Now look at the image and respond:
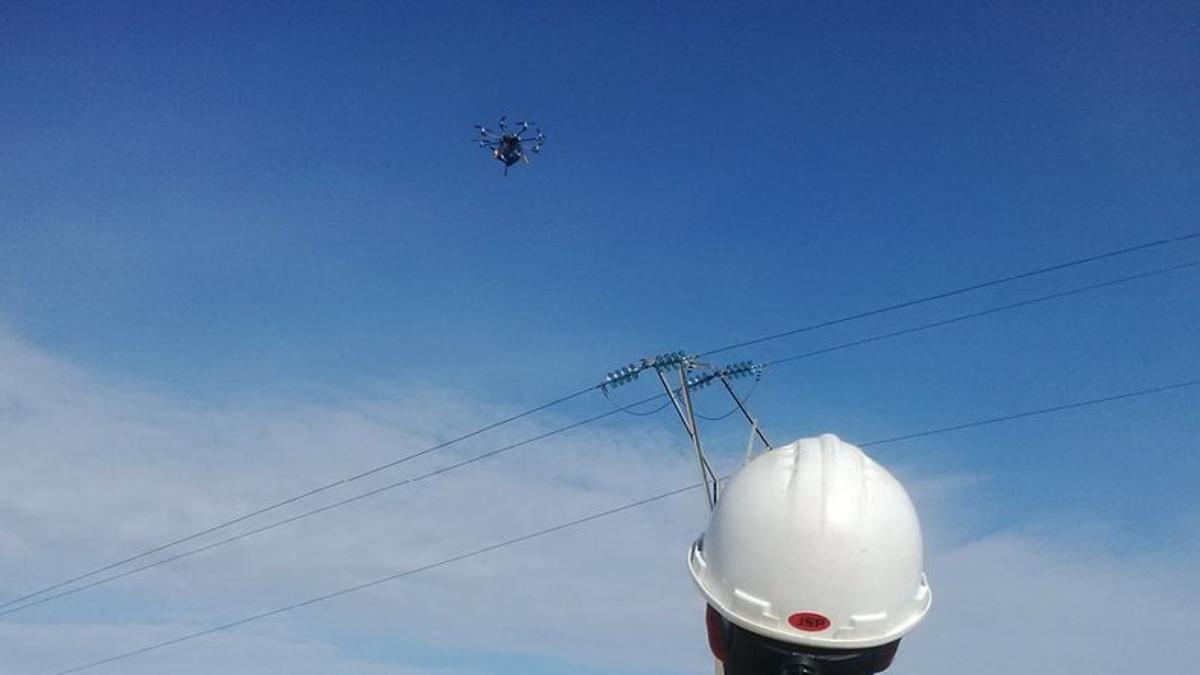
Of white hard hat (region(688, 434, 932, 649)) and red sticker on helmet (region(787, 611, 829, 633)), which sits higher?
white hard hat (region(688, 434, 932, 649))

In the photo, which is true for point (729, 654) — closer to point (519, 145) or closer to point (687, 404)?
point (687, 404)

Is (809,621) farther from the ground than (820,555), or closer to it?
closer to it

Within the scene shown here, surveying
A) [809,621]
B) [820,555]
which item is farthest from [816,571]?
[809,621]

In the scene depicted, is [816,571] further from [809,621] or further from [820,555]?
[809,621]

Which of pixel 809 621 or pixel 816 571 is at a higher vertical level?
pixel 816 571

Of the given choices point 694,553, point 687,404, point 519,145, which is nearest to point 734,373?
point 687,404

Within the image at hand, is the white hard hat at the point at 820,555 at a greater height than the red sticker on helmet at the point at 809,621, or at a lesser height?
greater
